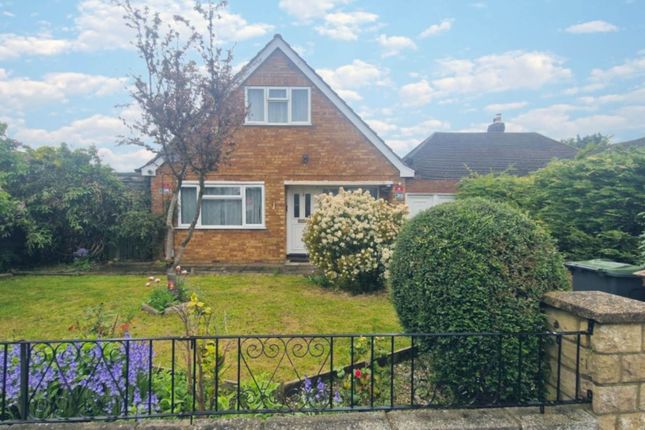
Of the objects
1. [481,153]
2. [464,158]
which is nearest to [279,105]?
[464,158]

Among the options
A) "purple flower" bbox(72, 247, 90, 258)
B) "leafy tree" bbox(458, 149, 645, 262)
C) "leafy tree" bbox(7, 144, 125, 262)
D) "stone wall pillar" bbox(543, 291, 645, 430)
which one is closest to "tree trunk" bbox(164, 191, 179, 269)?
"leafy tree" bbox(7, 144, 125, 262)

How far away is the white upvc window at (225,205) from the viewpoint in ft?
32.8

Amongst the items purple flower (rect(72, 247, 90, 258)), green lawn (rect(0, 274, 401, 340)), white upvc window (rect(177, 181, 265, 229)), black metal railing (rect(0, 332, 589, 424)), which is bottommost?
green lawn (rect(0, 274, 401, 340))

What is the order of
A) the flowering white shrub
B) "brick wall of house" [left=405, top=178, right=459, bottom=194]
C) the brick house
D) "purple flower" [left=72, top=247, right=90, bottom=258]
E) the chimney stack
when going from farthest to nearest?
the chimney stack < "brick wall of house" [left=405, top=178, right=459, bottom=194] < the brick house < "purple flower" [left=72, top=247, right=90, bottom=258] < the flowering white shrub

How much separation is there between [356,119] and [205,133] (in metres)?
5.59

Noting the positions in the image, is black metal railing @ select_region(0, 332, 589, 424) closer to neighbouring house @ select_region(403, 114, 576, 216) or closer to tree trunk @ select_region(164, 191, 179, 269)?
tree trunk @ select_region(164, 191, 179, 269)

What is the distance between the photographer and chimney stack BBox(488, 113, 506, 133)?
65.1 ft

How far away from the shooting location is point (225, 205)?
33.1 ft

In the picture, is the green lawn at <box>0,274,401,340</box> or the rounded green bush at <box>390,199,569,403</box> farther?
the green lawn at <box>0,274,401,340</box>

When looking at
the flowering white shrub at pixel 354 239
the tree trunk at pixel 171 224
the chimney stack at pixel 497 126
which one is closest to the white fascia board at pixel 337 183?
the flowering white shrub at pixel 354 239

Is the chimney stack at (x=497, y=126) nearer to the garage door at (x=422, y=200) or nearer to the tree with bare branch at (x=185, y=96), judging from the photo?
the garage door at (x=422, y=200)

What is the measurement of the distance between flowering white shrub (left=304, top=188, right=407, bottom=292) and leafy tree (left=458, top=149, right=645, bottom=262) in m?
2.81

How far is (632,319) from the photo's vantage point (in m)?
2.03

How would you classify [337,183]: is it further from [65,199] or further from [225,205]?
[65,199]
